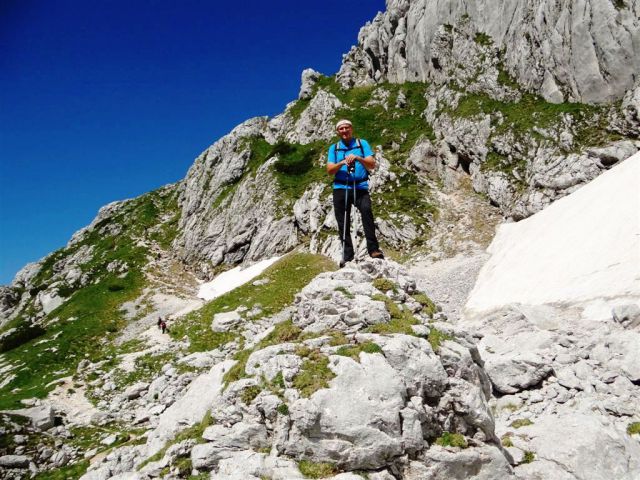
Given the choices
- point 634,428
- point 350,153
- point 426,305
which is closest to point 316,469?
point 426,305

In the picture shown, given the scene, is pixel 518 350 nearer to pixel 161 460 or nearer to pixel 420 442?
pixel 420 442

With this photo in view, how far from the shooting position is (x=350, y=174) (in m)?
12.3

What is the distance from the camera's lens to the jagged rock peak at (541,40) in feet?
148

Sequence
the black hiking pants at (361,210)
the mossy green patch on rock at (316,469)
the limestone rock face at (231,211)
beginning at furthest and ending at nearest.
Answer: the limestone rock face at (231,211) < the black hiking pants at (361,210) < the mossy green patch on rock at (316,469)

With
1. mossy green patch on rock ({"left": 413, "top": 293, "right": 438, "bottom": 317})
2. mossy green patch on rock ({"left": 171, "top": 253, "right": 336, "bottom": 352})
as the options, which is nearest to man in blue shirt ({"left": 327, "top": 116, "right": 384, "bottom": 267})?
mossy green patch on rock ({"left": 413, "top": 293, "right": 438, "bottom": 317})

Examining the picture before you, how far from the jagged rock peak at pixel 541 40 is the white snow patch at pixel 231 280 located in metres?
44.0

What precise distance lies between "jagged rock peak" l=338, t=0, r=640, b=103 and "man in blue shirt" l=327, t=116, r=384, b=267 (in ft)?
159

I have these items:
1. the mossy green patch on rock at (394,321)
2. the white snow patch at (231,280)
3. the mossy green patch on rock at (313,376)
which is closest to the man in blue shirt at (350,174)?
the mossy green patch on rock at (394,321)

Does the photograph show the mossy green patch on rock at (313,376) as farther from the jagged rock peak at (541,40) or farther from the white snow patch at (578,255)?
the jagged rock peak at (541,40)

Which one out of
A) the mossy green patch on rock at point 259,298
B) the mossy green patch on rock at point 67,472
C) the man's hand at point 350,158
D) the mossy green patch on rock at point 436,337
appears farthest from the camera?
the mossy green patch on rock at point 259,298

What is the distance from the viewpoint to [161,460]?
8.38 meters

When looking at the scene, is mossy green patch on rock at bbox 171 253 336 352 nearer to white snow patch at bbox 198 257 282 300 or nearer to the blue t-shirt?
white snow patch at bbox 198 257 282 300

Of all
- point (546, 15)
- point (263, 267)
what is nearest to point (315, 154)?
point (263, 267)

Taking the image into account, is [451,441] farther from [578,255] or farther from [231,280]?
[231,280]
